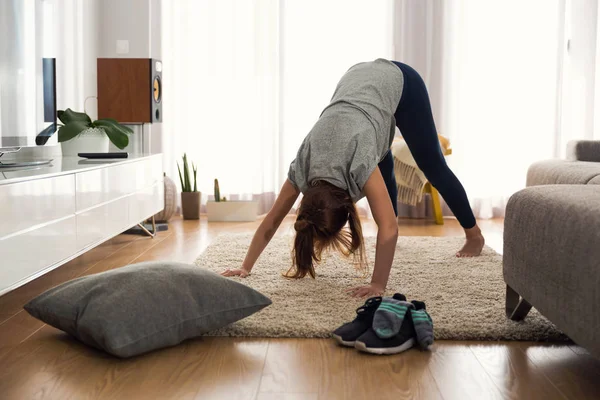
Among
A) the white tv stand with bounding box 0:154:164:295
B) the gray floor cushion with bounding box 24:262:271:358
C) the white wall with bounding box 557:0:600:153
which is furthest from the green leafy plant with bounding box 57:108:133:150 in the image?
the white wall with bounding box 557:0:600:153

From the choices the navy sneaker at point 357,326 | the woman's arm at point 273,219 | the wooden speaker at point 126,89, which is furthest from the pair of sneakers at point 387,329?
the wooden speaker at point 126,89

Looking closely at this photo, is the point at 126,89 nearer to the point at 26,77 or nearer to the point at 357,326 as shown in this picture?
the point at 26,77

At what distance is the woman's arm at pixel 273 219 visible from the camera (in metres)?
2.77

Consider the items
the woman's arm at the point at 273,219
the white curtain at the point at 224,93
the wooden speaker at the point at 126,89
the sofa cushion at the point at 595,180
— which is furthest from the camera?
the white curtain at the point at 224,93

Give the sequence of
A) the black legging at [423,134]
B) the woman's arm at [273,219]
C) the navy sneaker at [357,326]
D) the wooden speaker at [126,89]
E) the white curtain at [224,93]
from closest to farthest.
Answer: the navy sneaker at [357,326], the woman's arm at [273,219], the black legging at [423,134], the wooden speaker at [126,89], the white curtain at [224,93]

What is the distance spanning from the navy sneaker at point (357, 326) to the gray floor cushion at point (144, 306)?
0.83ft

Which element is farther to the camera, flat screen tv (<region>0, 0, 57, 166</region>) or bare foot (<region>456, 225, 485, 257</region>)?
bare foot (<region>456, 225, 485, 257</region>)

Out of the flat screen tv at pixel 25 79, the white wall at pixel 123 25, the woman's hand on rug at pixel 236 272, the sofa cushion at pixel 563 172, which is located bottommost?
the woman's hand on rug at pixel 236 272

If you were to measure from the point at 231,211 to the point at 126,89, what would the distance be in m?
1.17

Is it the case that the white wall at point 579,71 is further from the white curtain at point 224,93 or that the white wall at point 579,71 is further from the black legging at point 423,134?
the black legging at point 423,134

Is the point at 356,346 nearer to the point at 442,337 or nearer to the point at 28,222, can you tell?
the point at 442,337

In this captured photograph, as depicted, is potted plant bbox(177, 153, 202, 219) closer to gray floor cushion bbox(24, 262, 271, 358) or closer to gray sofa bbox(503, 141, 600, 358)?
gray floor cushion bbox(24, 262, 271, 358)

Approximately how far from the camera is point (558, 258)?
174 cm

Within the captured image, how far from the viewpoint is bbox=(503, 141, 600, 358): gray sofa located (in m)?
1.56
